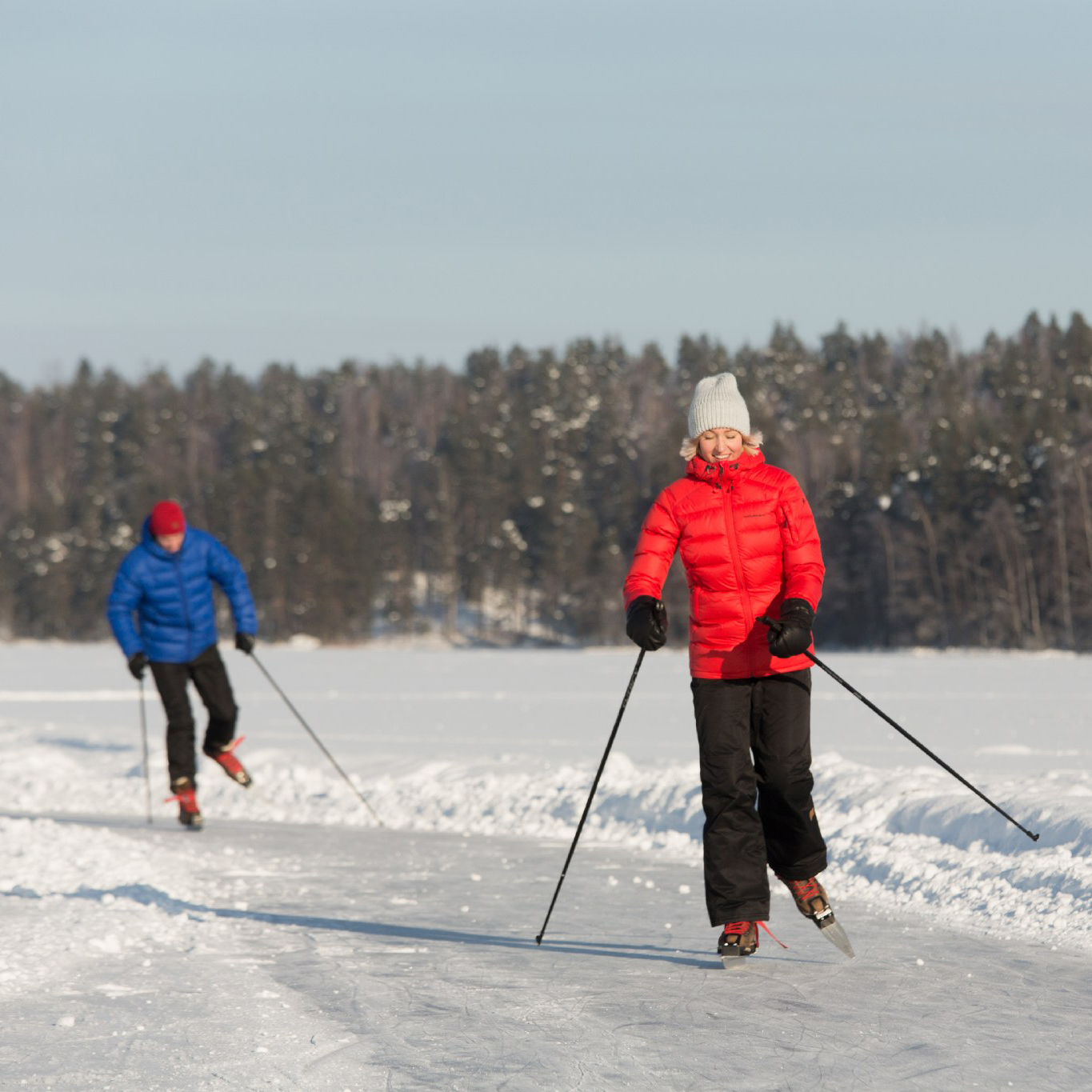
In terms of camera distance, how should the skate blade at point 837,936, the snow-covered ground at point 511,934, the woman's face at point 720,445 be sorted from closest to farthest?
the snow-covered ground at point 511,934 → the skate blade at point 837,936 → the woman's face at point 720,445

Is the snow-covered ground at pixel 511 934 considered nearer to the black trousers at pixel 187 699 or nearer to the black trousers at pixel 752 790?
the black trousers at pixel 752 790

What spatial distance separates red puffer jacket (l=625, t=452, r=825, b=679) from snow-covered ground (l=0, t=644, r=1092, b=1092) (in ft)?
3.44

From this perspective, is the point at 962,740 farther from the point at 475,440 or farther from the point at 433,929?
the point at 475,440

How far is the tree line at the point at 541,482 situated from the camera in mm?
65250

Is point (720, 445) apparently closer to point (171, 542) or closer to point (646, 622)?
point (646, 622)

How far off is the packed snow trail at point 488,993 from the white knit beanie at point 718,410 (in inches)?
71.0

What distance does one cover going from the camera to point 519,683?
2928 cm

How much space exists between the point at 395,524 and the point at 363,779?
78428 mm

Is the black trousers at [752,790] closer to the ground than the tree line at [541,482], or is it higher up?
closer to the ground

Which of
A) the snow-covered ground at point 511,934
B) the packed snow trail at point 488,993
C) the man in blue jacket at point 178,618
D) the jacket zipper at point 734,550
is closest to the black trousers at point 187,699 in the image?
the man in blue jacket at point 178,618

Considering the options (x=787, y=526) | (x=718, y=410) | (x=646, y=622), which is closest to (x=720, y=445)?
(x=718, y=410)

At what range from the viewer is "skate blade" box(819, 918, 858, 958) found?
200 inches

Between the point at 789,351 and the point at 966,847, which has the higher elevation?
the point at 789,351

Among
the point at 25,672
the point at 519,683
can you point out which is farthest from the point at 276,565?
the point at 519,683
